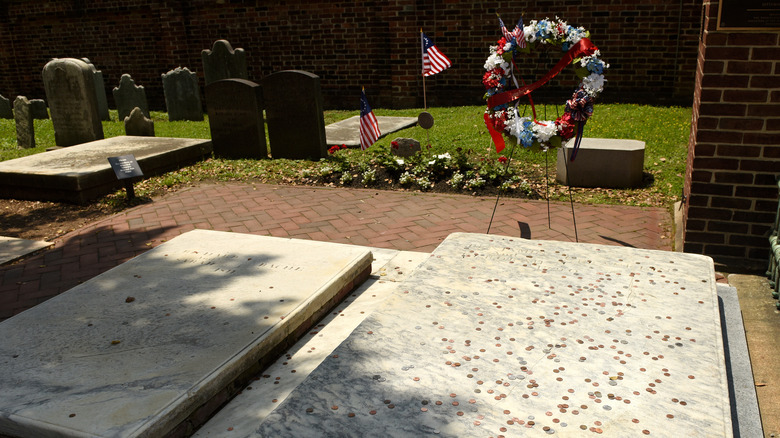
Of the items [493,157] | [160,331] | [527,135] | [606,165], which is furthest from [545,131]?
[160,331]

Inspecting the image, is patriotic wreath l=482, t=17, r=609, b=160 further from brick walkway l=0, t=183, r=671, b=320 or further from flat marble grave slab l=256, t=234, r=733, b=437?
flat marble grave slab l=256, t=234, r=733, b=437

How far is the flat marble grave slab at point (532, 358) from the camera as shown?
7.77 feet

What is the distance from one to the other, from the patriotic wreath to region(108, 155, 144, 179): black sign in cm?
397

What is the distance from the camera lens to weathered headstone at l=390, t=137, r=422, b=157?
7996 mm

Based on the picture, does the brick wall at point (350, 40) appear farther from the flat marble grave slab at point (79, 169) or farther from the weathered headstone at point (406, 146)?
the flat marble grave slab at point (79, 169)

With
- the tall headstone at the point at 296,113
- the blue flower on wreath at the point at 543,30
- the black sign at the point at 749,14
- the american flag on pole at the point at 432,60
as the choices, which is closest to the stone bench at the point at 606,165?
the blue flower on wreath at the point at 543,30

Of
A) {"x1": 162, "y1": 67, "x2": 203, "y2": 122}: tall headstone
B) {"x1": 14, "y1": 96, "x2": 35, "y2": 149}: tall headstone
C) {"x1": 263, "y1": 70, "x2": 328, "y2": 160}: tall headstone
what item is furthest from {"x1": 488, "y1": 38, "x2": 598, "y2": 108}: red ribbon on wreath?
→ {"x1": 162, "y1": 67, "x2": 203, "y2": 122}: tall headstone

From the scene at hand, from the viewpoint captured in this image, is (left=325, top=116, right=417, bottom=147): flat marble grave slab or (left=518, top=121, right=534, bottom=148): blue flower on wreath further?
(left=325, top=116, right=417, bottom=147): flat marble grave slab

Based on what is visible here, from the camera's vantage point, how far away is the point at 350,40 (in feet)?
45.1

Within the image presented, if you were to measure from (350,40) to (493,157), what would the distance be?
6924 millimetres

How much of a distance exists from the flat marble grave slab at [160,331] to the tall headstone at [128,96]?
10137mm

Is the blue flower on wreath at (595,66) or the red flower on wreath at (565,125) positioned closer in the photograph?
the blue flower on wreath at (595,66)

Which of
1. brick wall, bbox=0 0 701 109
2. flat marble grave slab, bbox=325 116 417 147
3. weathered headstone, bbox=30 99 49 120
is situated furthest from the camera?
weathered headstone, bbox=30 99 49 120

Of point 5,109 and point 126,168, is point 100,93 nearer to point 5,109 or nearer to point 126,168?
point 5,109
